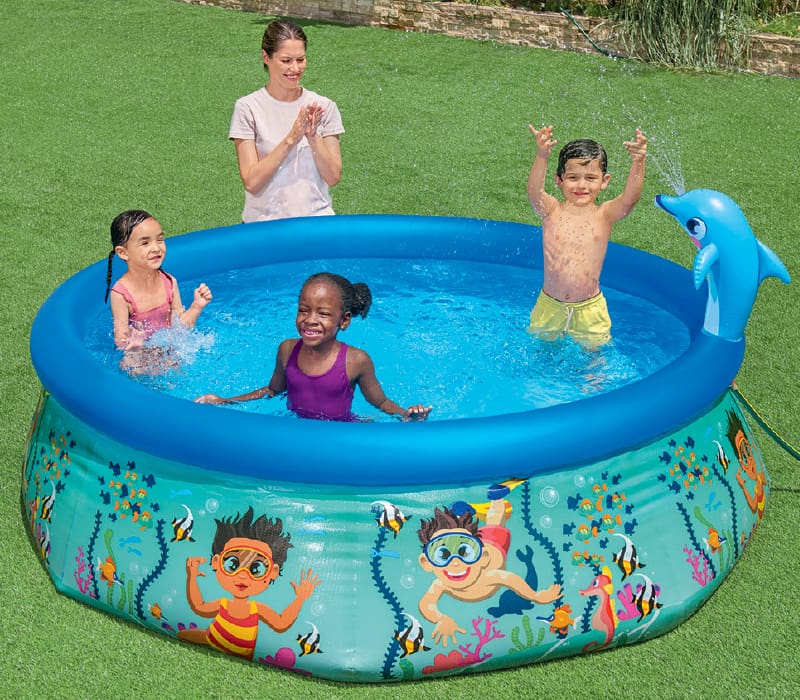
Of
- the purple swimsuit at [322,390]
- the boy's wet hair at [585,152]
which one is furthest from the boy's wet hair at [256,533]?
the boy's wet hair at [585,152]

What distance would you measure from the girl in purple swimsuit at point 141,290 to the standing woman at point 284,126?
0.73m

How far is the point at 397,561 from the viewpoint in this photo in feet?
12.3

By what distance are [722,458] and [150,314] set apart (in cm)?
245

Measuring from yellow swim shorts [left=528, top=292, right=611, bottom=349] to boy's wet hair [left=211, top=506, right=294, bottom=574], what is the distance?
6.54 feet

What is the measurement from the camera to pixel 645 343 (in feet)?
18.3

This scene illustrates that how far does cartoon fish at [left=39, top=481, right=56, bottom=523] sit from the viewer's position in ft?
13.9

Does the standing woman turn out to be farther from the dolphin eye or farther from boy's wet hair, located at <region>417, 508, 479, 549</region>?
boy's wet hair, located at <region>417, 508, 479, 549</region>

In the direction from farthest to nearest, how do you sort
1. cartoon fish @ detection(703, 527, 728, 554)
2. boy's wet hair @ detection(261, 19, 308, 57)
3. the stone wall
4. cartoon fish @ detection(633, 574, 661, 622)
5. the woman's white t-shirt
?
the stone wall → the woman's white t-shirt → boy's wet hair @ detection(261, 19, 308, 57) → cartoon fish @ detection(703, 527, 728, 554) → cartoon fish @ detection(633, 574, 661, 622)

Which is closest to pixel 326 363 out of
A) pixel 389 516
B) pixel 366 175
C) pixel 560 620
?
pixel 389 516

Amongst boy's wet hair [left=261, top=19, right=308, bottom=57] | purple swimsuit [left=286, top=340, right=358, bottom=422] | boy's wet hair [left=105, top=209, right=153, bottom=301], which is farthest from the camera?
boy's wet hair [left=261, top=19, right=308, bottom=57]

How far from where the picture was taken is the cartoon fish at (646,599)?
3.94 m

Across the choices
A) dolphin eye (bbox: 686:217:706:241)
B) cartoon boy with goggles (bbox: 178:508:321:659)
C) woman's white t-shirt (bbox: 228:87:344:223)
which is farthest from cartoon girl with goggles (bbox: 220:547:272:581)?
woman's white t-shirt (bbox: 228:87:344:223)

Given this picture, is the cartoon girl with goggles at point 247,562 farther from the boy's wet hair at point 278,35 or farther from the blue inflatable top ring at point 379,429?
the boy's wet hair at point 278,35

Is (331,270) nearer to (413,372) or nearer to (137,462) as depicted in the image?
(413,372)
